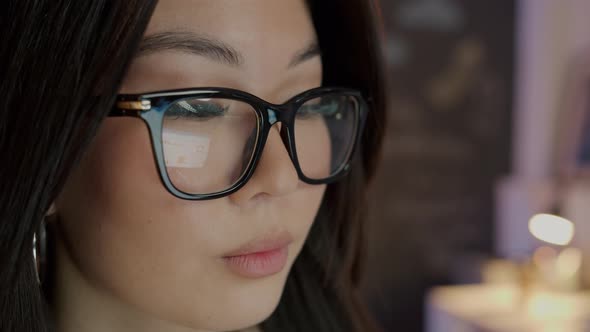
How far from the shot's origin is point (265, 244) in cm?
71

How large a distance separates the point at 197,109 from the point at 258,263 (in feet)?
0.65

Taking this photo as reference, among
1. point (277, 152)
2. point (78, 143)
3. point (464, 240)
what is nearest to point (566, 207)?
point (464, 240)

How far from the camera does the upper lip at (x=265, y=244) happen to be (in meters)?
0.69

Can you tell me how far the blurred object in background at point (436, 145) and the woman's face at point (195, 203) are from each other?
2230 mm

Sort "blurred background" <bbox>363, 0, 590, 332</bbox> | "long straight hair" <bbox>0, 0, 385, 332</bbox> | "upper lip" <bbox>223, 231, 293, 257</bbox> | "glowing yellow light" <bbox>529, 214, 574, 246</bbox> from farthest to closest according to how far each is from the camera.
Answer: "blurred background" <bbox>363, 0, 590, 332</bbox>, "glowing yellow light" <bbox>529, 214, 574, 246</bbox>, "upper lip" <bbox>223, 231, 293, 257</bbox>, "long straight hair" <bbox>0, 0, 385, 332</bbox>

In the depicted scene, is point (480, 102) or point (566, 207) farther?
point (480, 102)

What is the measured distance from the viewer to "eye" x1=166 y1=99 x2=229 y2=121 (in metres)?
0.63

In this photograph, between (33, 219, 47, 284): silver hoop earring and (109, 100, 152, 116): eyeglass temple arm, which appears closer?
(109, 100, 152, 116): eyeglass temple arm

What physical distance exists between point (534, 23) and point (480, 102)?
47 cm

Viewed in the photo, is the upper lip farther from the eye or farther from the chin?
the eye

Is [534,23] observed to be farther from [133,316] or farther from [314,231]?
[133,316]

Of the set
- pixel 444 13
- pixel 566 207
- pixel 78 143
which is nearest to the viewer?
pixel 78 143

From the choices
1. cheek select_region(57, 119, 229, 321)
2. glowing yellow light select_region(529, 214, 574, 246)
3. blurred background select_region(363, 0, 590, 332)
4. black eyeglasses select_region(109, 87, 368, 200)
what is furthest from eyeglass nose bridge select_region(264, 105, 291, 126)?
blurred background select_region(363, 0, 590, 332)

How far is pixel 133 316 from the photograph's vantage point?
2.52 ft
